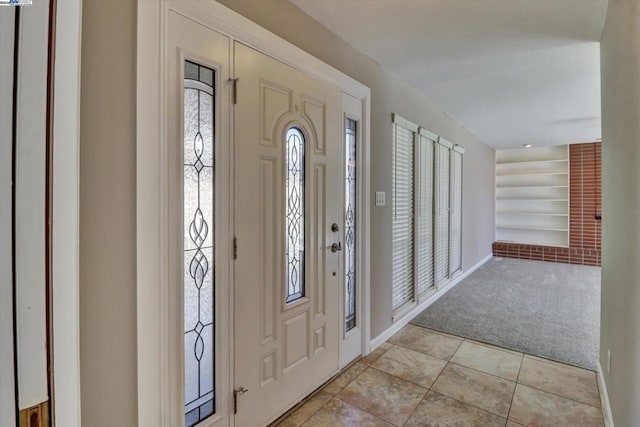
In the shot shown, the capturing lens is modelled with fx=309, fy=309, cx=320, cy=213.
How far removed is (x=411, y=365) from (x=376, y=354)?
30 centimetres

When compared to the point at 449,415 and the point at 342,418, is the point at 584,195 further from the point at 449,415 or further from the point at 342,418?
the point at 342,418

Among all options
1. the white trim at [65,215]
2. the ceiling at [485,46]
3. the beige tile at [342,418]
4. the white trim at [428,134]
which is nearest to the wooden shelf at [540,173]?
the ceiling at [485,46]

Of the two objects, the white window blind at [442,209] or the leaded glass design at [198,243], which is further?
the white window blind at [442,209]

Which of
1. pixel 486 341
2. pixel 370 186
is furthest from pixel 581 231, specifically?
pixel 370 186

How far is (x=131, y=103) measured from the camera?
1179 mm

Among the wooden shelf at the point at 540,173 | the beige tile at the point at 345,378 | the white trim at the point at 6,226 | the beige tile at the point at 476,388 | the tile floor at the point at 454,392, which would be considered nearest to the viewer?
the white trim at the point at 6,226

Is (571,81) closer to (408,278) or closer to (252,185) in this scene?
(408,278)

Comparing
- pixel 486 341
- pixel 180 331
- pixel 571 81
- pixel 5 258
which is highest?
pixel 571 81

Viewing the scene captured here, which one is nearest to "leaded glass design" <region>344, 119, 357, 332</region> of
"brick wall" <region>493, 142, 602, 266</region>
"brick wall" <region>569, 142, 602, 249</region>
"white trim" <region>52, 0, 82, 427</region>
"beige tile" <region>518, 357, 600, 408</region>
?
"beige tile" <region>518, 357, 600, 408</region>

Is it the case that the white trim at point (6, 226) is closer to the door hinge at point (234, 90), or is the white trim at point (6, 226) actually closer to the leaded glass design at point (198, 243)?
the leaded glass design at point (198, 243)

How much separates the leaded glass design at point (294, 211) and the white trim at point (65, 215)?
1310mm

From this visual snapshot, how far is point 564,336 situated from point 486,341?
2.55ft

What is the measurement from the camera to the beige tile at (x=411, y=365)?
2.25 m

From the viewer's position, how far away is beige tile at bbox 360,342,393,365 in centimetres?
249
